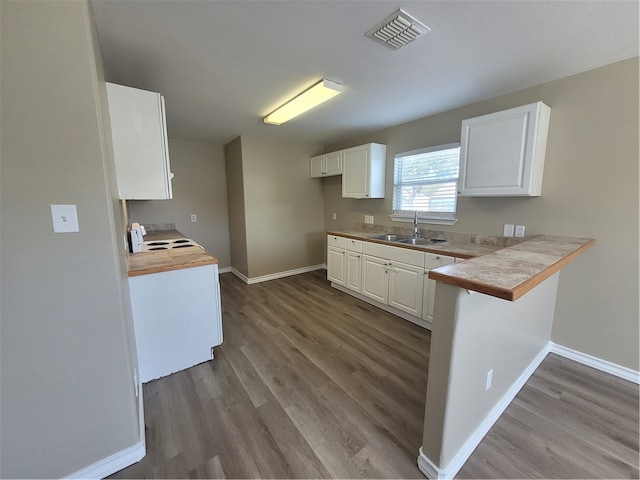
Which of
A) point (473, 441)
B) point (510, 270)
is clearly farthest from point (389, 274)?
point (510, 270)

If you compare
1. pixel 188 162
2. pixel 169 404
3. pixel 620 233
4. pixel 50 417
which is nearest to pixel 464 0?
pixel 620 233

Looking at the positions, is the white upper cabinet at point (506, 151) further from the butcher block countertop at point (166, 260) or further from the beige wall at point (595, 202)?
the butcher block countertop at point (166, 260)

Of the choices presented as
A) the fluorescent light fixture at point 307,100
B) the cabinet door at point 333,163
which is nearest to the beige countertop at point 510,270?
the fluorescent light fixture at point 307,100

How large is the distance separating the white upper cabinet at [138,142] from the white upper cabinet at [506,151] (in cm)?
257

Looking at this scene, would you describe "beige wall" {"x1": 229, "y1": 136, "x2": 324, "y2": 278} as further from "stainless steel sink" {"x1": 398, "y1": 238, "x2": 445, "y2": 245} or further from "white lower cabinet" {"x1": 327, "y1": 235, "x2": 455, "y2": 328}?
"stainless steel sink" {"x1": 398, "y1": 238, "x2": 445, "y2": 245}

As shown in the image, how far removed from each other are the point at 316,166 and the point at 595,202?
345cm

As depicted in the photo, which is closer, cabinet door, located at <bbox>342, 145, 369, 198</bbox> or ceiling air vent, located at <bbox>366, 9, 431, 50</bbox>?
ceiling air vent, located at <bbox>366, 9, 431, 50</bbox>

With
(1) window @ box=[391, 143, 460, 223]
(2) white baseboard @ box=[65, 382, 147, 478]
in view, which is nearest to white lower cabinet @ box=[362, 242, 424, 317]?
(1) window @ box=[391, 143, 460, 223]

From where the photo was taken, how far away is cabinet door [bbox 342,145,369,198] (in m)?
3.64

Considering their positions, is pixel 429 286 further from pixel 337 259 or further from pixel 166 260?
pixel 166 260

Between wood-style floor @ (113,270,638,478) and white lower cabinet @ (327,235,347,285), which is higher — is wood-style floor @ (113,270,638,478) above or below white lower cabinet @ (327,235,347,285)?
below

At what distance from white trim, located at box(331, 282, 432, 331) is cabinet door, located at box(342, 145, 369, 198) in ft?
4.51

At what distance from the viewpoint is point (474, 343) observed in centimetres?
131

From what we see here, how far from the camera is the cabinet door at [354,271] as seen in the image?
3.47 metres
